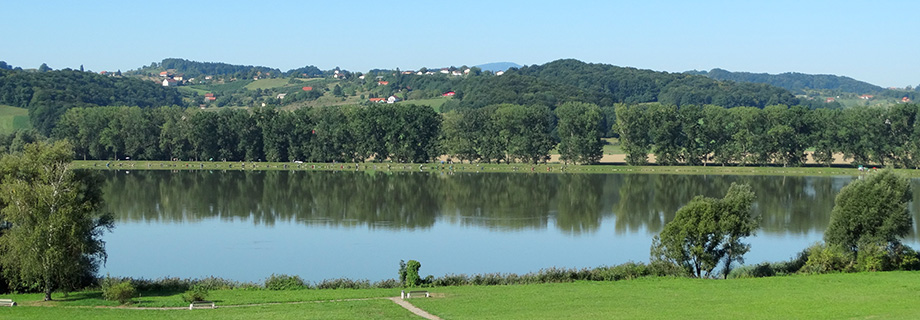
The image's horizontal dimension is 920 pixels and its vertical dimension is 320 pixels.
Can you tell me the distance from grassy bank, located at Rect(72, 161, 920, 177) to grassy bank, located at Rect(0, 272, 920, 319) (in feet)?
216

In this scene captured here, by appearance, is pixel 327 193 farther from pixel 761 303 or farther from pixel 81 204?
A: pixel 761 303

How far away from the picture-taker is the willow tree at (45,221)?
104ft

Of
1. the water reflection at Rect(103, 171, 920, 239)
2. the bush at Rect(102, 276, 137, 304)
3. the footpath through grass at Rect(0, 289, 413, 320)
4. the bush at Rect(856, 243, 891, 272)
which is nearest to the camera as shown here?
the footpath through grass at Rect(0, 289, 413, 320)

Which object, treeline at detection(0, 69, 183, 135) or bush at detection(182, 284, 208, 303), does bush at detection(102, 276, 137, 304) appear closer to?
bush at detection(182, 284, 208, 303)

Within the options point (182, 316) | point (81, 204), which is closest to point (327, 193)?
point (81, 204)

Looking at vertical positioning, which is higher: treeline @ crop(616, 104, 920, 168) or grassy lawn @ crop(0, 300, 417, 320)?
treeline @ crop(616, 104, 920, 168)

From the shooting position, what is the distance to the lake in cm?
4475

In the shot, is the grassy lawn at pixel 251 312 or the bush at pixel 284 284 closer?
the grassy lawn at pixel 251 312

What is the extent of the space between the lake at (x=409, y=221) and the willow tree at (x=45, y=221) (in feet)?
27.8

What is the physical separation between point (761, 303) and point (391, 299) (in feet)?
37.1

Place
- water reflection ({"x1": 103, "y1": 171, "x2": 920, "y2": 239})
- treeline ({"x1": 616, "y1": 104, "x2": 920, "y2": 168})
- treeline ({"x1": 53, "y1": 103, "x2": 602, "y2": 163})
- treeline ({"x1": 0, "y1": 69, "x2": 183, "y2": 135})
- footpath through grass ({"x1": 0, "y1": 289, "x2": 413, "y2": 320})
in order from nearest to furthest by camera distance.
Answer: footpath through grass ({"x1": 0, "y1": 289, "x2": 413, "y2": 320})
water reflection ({"x1": 103, "y1": 171, "x2": 920, "y2": 239})
treeline ({"x1": 616, "y1": 104, "x2": 920, "y2": 168})
treeline ({"x1": 53, "y1": 103, "x2": 602, "y2": 163})
treeline ({"x1": 0, "y1": 69, "x2": 183, "y2": 135})

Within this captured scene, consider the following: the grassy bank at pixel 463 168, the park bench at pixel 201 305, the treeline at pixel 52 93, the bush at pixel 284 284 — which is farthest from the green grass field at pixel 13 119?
the park bench at pixel 201 305

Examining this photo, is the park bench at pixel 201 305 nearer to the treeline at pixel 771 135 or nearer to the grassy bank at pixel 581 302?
the grassy bank at pixel 581 302

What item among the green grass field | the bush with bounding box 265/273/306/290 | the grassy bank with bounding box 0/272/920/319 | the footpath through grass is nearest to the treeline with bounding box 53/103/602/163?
the green grass field
